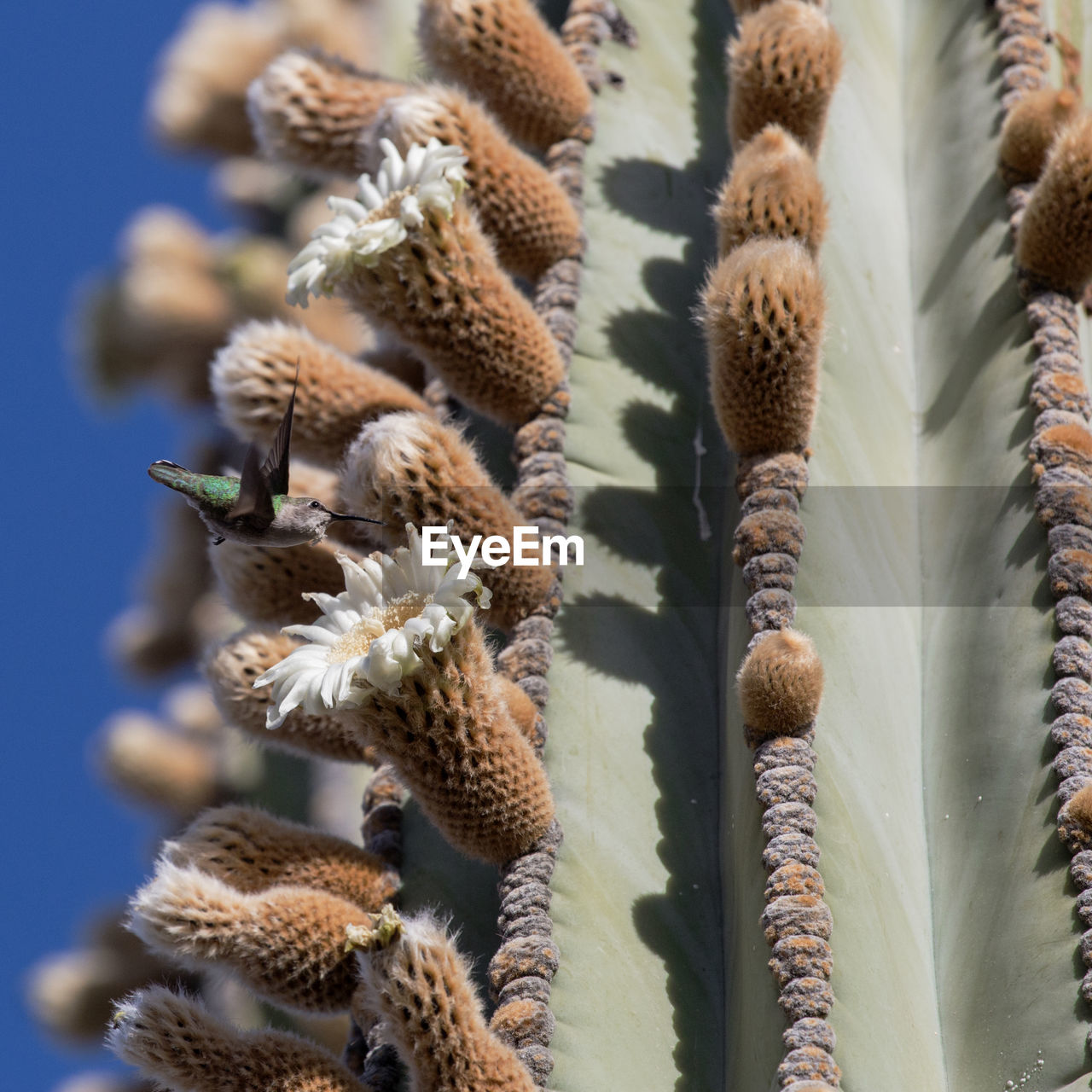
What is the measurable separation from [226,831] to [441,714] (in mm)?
413

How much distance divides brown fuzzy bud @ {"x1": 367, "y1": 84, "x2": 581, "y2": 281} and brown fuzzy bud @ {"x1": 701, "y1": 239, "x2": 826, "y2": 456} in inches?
14.6

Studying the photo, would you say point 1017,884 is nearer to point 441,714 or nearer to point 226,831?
point 441,714

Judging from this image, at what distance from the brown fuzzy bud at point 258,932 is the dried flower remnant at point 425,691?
0.18m

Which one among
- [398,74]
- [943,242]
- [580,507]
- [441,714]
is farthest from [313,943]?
[398,74]

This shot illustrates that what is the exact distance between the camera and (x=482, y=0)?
2.23 meters

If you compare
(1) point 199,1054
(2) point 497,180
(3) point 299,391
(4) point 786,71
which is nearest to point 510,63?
(2) point 497,180

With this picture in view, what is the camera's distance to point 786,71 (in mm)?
2113

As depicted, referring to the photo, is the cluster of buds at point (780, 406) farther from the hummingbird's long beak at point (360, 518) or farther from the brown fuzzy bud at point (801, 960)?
the hummingbird's long beak at point (360, 518)

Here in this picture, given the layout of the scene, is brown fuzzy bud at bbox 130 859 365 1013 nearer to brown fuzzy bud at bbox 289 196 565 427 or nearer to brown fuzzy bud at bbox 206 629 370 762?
brown fuzzy bud at bbox 206 629 370 762

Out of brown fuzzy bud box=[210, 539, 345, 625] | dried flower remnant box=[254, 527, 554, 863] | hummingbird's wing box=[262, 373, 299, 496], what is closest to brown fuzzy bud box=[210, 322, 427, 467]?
brown fuzzy bud box=[210, 539, 345, 625]

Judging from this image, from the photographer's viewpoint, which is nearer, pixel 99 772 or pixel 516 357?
pixel 516 357

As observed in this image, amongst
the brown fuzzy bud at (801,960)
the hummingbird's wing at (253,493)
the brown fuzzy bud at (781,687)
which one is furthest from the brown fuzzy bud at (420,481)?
the brown fuzzy bud at (801,960)

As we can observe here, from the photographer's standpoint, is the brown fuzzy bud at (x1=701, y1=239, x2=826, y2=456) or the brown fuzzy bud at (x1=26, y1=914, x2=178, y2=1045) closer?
the brown fuzzy bud at (x1=701, y1=239, x2=826, y2=456)

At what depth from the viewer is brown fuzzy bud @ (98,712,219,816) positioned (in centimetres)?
376
